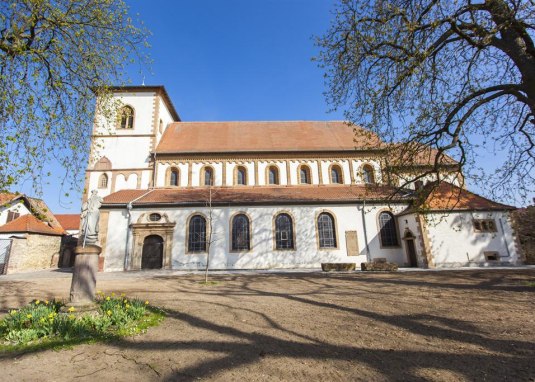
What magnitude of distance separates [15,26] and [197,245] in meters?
14.7

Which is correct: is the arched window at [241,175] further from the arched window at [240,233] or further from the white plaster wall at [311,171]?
the arched window at [240,233]

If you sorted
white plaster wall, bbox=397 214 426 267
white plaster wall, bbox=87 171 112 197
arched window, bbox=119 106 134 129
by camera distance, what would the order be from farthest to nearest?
arched window, bbox=119 106 134 129, white plaster wall, bbox=87 171 112 197, white plaster wall, bbox=397 214 426 267

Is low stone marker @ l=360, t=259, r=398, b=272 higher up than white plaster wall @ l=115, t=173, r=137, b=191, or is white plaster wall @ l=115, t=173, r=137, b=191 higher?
white plaster wall @ l=115, t=173, r=137, b=191

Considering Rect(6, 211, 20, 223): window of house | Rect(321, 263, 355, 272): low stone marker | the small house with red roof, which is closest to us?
Rect(321, 263, 355, 272): low stone marker

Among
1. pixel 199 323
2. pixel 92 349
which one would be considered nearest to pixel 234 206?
pixel 199 323

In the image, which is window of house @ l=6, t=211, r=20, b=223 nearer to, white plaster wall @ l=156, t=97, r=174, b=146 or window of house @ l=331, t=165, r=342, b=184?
white plaster wall @ l=156, t=97, r=174, b=146

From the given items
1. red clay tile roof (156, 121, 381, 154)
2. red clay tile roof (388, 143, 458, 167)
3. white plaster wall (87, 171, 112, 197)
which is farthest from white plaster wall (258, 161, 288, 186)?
red clay tile roof (388, 143, 458, 167)

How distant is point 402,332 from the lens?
17.1 feet

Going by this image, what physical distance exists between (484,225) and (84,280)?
20875 mm

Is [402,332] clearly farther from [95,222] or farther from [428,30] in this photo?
[428,30]

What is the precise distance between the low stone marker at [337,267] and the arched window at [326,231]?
2.53 meters

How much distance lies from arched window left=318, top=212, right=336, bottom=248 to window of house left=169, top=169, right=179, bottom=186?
1152 centimetres

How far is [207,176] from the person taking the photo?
23.1 metres

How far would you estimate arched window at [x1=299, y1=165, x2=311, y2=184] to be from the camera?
76.6 ft
